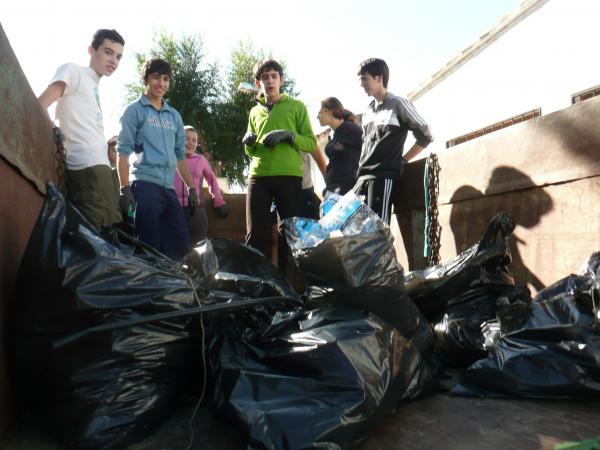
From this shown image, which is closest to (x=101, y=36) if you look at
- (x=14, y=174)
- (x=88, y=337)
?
(x=14, y=174)

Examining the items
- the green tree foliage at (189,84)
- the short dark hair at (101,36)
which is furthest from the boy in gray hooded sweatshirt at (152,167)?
the green tree foliage at (189,84)

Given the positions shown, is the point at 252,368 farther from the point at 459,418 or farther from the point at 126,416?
the point at 459,418

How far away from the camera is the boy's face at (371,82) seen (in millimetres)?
3385

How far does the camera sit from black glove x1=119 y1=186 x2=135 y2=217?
2742 millimetres

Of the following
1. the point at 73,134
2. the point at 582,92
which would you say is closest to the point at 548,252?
the point at 73,134

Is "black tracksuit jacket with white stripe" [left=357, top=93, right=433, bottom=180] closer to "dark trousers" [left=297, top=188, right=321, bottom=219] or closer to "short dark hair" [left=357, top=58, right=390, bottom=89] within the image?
"short dark hair" [left=357, top=58, right=390, bottom=89]

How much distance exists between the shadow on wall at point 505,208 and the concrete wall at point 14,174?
7.60ft

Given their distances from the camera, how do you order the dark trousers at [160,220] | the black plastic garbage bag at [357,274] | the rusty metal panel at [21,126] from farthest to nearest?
1. the dark trousers at [160,220]
2. the black plastic garbage bag at [357,274]
3. the rusty metal panel at [21,126]

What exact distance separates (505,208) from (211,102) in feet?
65.9

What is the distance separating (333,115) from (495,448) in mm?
3113

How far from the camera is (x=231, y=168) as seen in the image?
2139 cm

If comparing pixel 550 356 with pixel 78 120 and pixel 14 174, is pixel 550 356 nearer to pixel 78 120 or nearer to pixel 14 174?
pixel 14 174

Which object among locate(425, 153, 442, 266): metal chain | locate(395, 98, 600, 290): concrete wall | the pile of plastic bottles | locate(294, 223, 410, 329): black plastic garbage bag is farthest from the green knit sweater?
locate(294, 223, 410, 329): black plastic garbage bag

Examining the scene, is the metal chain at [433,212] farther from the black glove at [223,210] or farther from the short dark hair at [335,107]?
the black glove at [223,210]
